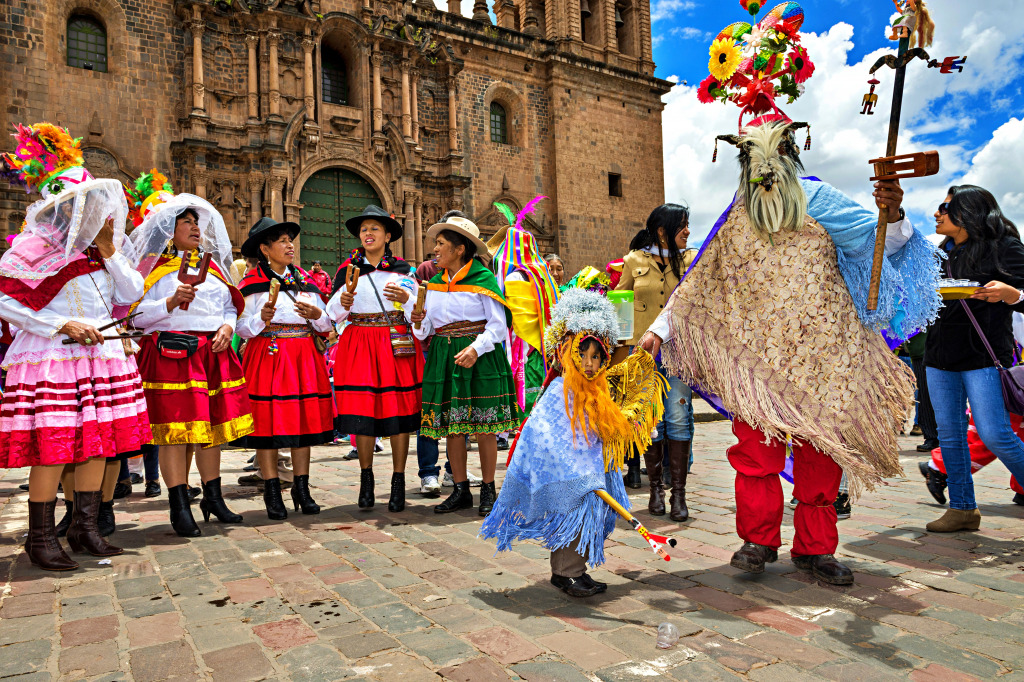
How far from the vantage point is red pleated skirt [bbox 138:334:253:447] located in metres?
4.45

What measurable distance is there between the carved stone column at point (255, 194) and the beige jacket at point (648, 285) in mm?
15979

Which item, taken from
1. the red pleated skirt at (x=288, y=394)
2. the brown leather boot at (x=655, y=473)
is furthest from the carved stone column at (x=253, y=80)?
the brown leather boot at (x=655, y=473)

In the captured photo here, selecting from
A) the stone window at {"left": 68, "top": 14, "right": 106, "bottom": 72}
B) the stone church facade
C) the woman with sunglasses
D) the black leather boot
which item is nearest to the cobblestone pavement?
the woman with sunglasses

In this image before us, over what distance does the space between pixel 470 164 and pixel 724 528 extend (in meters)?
20.1

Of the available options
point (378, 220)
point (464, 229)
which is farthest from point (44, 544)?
point (464, 229)

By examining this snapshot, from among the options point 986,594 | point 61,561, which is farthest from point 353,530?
point 986,594

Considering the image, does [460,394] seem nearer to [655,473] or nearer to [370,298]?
[370,298]

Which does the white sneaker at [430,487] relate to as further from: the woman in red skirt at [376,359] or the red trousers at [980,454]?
the red trousers at [980,454]

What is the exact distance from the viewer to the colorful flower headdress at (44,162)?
3.92 metres

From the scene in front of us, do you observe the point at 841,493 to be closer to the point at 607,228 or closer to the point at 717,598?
the point at 717,598

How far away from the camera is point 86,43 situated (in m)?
17.6

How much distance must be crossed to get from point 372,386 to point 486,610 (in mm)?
2511

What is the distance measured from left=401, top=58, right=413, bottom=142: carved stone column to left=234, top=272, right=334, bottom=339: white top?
17332mm

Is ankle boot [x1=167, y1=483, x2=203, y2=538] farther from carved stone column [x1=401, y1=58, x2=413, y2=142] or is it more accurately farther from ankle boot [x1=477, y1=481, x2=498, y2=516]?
carved stone column [x1=401, y1=58, x2=413, y2=142]
